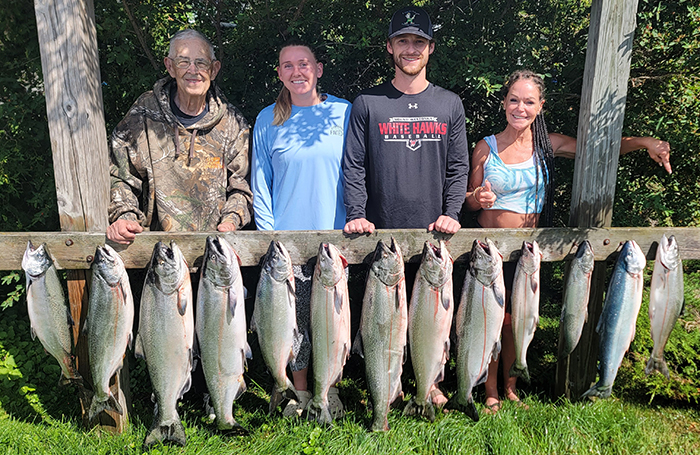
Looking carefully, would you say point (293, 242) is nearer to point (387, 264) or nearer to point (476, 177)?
point (387, 264)

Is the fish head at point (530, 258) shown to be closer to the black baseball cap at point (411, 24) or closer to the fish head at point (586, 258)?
the fish head at point (586, 258)

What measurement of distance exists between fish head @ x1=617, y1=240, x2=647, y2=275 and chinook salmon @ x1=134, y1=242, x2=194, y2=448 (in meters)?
2.88

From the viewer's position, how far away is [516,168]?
12.1 ft

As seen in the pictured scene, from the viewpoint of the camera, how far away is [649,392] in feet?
13.1

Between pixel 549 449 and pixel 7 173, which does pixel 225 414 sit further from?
pixel 7 173

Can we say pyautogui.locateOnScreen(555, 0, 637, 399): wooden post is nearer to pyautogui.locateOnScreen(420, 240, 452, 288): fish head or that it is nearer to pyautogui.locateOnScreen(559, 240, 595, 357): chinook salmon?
pyautogui.locateOnScreen(559, 240, 595, 357): chinook salmon

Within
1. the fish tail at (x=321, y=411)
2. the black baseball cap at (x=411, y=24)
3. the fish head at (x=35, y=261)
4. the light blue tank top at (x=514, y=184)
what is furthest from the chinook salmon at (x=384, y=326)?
the fish head at (x=35, y=261)

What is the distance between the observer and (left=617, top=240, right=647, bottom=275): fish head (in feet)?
10.8

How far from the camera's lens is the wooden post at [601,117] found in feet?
10.7

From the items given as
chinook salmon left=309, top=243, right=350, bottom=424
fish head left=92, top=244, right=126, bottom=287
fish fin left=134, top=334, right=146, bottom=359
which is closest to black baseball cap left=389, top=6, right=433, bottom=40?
chinook salmon left=309, top=243, right=350, bottom=424

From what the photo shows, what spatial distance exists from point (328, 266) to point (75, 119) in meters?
1.91

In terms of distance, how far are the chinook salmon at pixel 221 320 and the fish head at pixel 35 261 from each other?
102 cm

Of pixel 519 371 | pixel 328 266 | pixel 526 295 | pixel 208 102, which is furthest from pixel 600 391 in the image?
pixel 208 102

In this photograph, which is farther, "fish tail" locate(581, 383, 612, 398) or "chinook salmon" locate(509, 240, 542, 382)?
"fish tail" locate(581, 383, 612, 398)
